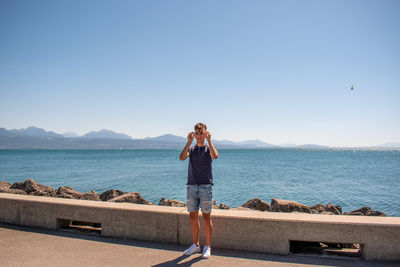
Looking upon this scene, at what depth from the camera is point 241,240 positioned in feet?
14.4

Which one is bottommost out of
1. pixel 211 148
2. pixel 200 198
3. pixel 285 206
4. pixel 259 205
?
pixel 259 205

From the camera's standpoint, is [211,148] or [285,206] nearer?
[211,148]

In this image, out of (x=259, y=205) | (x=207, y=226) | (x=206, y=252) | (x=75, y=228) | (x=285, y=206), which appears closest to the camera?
(x=206, y=252)

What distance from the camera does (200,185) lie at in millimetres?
4453

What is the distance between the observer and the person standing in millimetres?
4312

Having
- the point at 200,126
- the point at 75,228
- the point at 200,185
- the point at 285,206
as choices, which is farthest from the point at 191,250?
the point at 285,206

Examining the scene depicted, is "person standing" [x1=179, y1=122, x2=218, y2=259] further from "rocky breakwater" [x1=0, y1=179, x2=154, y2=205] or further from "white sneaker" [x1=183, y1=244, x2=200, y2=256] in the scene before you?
"rocky breakwater" [x1=0, y1=179, x2=154, y2=205]

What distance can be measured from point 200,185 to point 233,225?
0.87 metres

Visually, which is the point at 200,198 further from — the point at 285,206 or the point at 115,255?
the point at 285,206

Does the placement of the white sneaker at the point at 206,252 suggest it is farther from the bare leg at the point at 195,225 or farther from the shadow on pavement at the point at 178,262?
the bare leg at the point at 195,225

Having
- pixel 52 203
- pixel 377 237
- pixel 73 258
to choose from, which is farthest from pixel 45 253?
pixel 377 237

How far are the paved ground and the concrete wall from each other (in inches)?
6.3

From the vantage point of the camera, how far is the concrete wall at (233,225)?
3.91 m

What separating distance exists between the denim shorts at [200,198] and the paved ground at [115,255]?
75 cm
